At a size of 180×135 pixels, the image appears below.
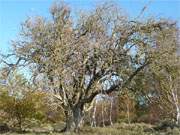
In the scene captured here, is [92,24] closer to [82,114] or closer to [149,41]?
[149,41]

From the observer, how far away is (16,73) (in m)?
37.3

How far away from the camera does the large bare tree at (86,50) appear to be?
110ft

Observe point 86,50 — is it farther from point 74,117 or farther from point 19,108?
point 19,108

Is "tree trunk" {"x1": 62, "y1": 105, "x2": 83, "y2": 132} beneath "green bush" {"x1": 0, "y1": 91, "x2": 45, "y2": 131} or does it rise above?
beneath

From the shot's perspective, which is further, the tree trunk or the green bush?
the green bush

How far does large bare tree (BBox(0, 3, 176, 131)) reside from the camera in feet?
110

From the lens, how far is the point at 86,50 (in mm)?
33844

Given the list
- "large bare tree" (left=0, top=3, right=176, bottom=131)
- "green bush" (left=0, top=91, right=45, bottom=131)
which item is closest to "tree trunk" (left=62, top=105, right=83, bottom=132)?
"large bare tree" (left=0, top=3, right=176, bottom=131)

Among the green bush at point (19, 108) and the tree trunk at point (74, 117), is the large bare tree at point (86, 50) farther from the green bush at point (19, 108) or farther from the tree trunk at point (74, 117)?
the green bush at point (19, 108)

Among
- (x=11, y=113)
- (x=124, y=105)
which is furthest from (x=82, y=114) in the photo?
(x=124, y=105)

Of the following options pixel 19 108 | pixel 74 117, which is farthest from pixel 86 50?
pixel 19 108

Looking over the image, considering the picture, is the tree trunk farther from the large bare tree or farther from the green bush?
the green bush

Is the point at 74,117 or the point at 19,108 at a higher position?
the point at 19,108

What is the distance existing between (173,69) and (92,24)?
24.9 ft
